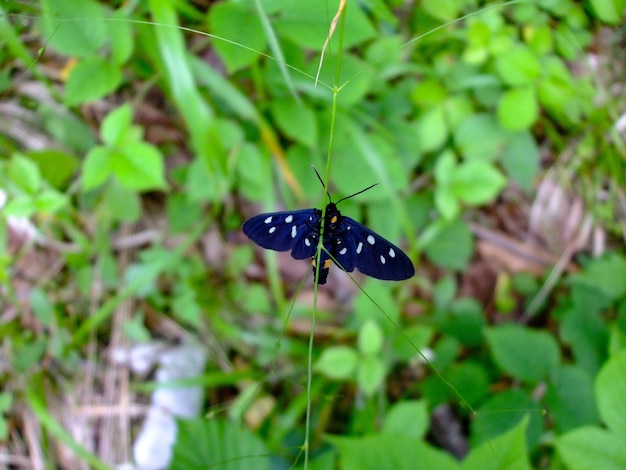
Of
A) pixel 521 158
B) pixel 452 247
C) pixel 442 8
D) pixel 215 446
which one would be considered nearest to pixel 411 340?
pixel 452 247

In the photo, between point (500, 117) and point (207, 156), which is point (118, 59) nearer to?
point (207, 156)

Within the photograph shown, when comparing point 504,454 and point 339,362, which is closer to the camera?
point 504,454

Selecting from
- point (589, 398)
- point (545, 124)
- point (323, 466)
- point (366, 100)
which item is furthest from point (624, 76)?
point (323, 466)

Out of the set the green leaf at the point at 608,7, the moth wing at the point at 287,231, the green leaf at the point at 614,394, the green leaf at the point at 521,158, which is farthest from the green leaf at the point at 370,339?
the green leaf at the point at 608,7

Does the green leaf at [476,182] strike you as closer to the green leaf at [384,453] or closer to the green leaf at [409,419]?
the green leaf at [409,419]

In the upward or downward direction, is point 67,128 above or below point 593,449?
above

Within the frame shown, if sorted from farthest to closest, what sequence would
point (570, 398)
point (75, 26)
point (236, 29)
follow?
point (570, 398), point (75, 26), point (236, 29)

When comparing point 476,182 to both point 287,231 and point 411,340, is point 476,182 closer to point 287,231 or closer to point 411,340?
point 411,340
